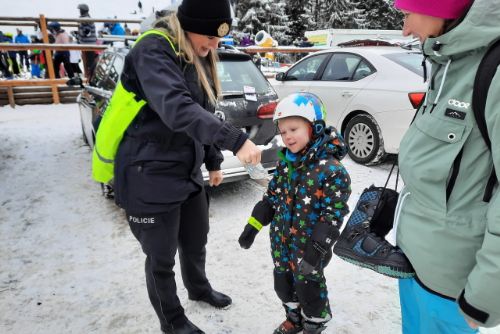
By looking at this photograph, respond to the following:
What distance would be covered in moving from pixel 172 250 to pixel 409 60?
15.0 feet

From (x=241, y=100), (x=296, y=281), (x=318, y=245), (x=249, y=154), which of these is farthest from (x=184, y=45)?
(x=241, y=100)

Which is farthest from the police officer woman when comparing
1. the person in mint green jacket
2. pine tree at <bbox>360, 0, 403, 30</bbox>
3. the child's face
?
pine tree at <bbox>360, 0, 403, 30</bbox>

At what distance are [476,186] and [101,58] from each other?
208 inches

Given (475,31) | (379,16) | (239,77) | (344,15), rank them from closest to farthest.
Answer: (475,31) < (239,77) < (344,15) < (379,16)

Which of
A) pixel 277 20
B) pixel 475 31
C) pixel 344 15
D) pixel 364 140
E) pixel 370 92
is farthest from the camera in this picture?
pixel 344 15

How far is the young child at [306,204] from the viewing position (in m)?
1.94

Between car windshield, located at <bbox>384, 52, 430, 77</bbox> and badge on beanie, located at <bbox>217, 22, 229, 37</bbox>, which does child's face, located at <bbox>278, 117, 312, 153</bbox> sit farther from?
car windshield, located at <bbox>384, 52, 430, 77</bbox>

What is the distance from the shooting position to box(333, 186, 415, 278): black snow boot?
1.39 m

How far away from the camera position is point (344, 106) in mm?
5805

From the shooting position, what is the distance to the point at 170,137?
73.8 inches

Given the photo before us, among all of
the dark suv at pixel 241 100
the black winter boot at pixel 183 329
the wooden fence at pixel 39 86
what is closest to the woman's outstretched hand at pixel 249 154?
the black winter boot at pixel 183 329

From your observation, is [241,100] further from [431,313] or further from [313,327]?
[431,313]

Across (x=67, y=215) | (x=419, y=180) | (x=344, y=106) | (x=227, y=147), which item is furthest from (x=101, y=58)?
(x=419, y=180)

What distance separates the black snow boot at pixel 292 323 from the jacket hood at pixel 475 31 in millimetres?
1720
